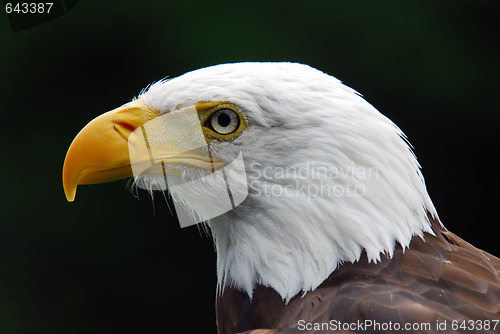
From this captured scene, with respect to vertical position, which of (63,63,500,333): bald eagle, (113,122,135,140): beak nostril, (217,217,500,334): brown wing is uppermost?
(113,122,135,140): beak nostril

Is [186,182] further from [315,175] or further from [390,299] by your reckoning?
[390,299]

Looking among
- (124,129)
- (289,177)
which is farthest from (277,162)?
(124,129)

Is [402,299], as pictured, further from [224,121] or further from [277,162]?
[224,121]

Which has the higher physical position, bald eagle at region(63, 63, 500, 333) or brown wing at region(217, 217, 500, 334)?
bald eagle at region(63, 63, 500, 333)

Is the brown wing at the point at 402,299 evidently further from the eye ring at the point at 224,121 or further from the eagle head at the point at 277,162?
the eye ring at the point at 224,121

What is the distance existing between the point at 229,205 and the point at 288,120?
28cm

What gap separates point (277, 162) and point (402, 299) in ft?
1.50

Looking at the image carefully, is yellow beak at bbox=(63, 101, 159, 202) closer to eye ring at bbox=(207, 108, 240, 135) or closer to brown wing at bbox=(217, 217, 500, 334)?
eye ring at bbox=(207, 108, 240, 135)

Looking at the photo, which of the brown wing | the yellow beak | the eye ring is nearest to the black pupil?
the eye ring

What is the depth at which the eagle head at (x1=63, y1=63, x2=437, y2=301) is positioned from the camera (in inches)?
68.1

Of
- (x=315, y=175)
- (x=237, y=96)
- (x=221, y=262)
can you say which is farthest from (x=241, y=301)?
(x=237, y=96)

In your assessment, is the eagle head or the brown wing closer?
the brown wing

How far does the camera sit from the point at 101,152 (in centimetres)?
177

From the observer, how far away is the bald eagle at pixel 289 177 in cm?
172
